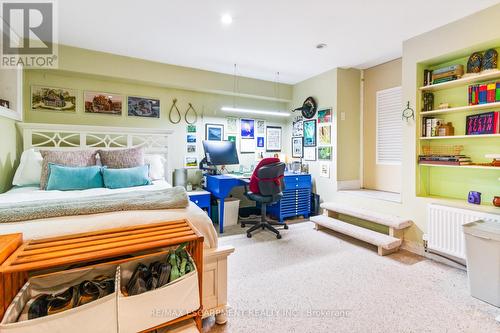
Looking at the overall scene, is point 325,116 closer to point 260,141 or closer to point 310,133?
point 310,133

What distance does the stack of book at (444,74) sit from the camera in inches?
103

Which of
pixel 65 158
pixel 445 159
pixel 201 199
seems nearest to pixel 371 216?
pixel 445 159

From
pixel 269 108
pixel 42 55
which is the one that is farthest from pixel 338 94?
pixel 42 55

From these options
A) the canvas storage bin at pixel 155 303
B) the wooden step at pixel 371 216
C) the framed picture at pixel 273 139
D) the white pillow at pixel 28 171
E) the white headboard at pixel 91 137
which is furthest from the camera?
the framed picture at pixel 273 139

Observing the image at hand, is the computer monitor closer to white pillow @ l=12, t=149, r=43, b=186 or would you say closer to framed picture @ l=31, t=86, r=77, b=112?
framed picture @ l=31, t=86, r=77, b=112

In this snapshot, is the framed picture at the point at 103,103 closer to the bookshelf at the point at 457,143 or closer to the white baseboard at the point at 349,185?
the white baseboard at the point at 349,185

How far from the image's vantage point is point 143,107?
3812 millimetres

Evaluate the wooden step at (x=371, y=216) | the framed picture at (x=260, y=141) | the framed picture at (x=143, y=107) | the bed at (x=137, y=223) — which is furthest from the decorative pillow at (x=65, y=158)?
the wooden step at (x=371, y=216)

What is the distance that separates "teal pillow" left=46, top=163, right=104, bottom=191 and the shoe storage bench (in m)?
1.40

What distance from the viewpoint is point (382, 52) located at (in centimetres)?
333

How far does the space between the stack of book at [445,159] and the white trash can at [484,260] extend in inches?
29.0

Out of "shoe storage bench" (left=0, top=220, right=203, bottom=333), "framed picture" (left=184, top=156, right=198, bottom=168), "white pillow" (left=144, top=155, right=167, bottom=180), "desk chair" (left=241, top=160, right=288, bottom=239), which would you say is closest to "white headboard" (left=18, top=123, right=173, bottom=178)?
"white pillow" (left=144, top=155, right=167, bottom=180)

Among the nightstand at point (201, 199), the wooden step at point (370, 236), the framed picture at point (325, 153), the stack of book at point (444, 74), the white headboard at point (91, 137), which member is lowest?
the wooden step at point (370, 236)

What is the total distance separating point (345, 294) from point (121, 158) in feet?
9.28
